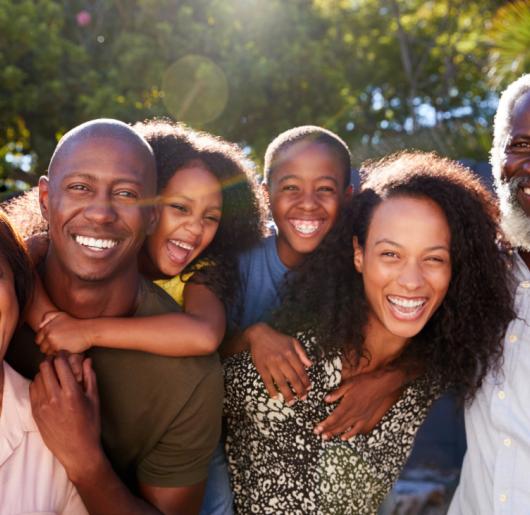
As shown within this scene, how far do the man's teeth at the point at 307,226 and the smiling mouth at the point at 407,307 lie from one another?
3.18 feet

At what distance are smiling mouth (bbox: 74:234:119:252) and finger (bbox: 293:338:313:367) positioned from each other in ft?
3.04

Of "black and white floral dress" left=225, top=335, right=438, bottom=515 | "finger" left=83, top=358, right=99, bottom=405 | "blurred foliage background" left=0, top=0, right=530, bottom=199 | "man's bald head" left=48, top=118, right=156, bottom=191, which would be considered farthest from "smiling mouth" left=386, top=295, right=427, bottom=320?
"blurred foliage background" left=0, top=0, right=530, bottom=199

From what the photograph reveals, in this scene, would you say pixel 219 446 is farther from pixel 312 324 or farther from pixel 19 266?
pixel 19 266

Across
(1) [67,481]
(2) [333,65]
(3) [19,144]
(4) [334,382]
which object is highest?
(2) [333,65]

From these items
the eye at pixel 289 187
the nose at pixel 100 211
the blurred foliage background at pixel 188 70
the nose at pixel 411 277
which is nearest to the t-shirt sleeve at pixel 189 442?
the nose at pixel 100 211

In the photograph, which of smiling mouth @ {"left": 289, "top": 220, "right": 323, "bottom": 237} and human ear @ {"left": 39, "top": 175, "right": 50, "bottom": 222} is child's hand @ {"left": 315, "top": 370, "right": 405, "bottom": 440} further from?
human ear @ {"left": 39, "top": 175, "right": 50, "bottom": 222}

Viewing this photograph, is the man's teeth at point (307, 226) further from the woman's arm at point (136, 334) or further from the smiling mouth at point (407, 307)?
the woman's arm at point (136, 334)

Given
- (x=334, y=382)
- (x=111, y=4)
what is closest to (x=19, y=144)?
(x=111, y=4)

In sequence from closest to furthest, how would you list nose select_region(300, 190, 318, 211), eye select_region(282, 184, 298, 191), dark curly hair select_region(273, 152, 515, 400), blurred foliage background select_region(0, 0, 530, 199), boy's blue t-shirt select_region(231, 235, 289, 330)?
dark curly hair select_region(273, 152, 515, 400) → boy's blue t-shirt select_region(231, 235, 289, 330) → nose select_region(300, 190, 318, 211) → eye select_region(282, 184, 298, 191) → blurred foliage background select_region(0, 0, 530, 199)

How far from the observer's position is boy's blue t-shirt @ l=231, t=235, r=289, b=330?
11.7ft

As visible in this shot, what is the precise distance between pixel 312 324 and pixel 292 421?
44 cm

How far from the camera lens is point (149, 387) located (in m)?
2.72

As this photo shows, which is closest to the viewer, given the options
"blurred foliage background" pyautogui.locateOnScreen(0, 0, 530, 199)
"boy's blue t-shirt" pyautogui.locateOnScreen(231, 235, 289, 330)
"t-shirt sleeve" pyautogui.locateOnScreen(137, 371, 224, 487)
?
"t-shirt sleeve" pyautogui.locateOnScreen(137, 371, 224, 487)

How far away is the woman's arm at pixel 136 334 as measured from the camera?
2633 millimetres
